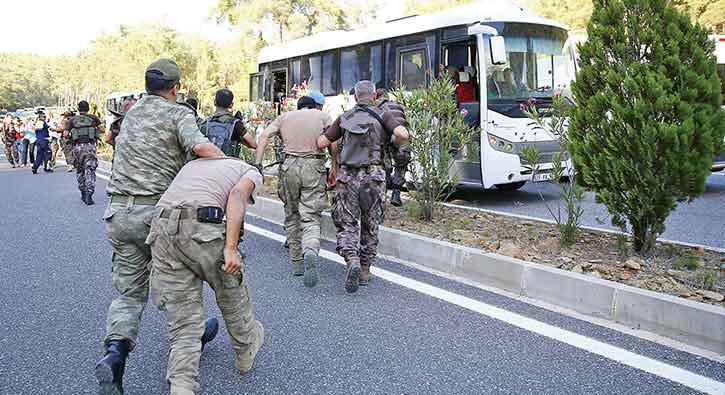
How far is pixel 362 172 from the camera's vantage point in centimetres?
539

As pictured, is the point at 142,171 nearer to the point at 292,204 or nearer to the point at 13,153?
the point at 292,204

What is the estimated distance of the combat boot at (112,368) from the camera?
2998 millimetres

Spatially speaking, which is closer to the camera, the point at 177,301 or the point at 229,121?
the point at 177,301

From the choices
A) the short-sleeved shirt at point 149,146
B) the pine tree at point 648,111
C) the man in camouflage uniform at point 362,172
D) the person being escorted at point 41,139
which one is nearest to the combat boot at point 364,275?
the man in camouflage uniform at point 362,172

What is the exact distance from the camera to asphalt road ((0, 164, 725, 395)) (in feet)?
11.0

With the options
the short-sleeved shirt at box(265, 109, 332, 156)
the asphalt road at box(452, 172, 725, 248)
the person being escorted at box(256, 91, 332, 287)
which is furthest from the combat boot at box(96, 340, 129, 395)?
the asphalt road at box(452, 172, 725, 248)

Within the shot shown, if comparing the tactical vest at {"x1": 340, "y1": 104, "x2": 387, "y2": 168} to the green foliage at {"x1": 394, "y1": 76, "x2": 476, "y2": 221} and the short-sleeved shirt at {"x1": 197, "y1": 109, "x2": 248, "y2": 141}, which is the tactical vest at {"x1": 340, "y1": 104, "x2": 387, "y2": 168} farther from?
the green foliage at {"x1": 394, "y1": 76, "x2": 476, "y2": 221}

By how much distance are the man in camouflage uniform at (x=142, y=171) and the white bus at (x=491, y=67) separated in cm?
508

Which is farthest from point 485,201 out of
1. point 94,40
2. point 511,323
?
point 94,40

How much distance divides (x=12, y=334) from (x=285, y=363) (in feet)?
6.69

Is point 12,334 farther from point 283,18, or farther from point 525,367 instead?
point 283,18

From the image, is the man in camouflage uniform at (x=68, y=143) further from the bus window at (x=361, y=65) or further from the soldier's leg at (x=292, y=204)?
the soldier's leg at (x=292, y=204)

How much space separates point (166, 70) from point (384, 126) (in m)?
2.27

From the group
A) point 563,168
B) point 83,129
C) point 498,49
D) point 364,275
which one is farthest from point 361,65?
point 364,275
